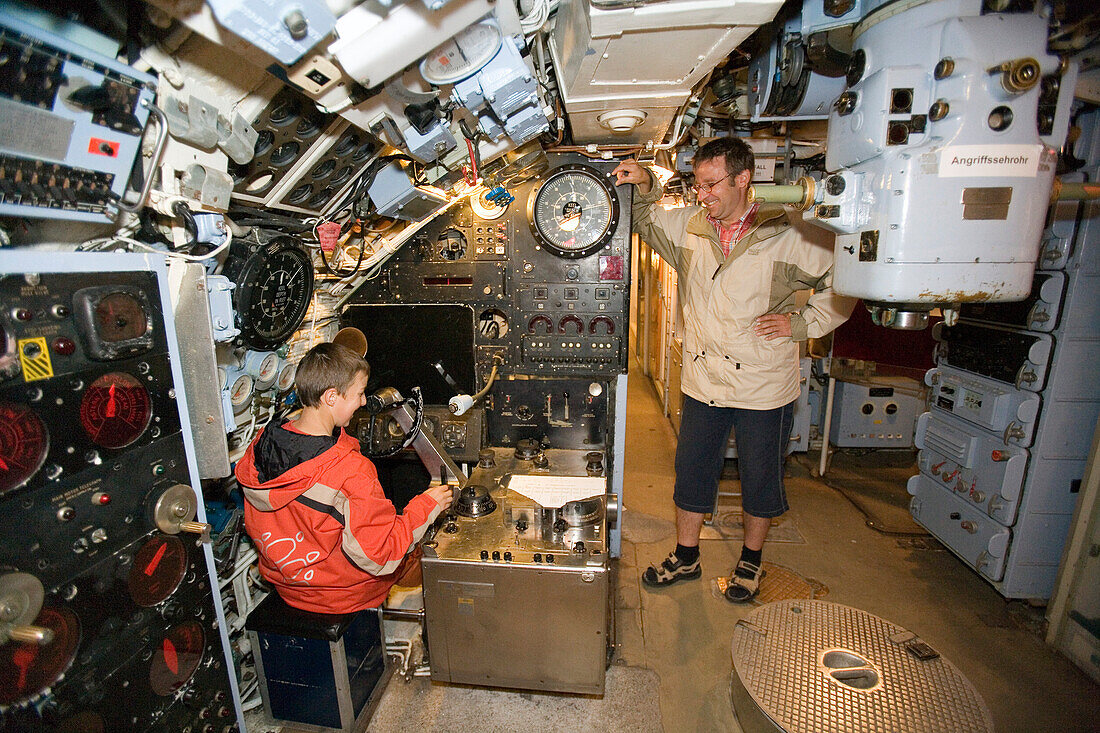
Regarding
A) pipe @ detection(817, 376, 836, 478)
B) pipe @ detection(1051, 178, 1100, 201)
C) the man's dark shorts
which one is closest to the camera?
pipe @ detection(1051, 178, 1100, 201)

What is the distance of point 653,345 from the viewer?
776 cm

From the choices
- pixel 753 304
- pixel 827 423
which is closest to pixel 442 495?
pixel 753 304

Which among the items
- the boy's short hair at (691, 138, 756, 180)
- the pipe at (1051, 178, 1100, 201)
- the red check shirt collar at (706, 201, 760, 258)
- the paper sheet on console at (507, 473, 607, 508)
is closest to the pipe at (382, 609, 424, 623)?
the paper sheet on console at (507, 473, 607, 508)

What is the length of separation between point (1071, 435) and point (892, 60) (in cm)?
234

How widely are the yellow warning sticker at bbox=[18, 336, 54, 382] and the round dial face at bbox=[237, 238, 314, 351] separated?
0.82m

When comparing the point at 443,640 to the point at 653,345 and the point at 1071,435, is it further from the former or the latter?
the point at 653,345

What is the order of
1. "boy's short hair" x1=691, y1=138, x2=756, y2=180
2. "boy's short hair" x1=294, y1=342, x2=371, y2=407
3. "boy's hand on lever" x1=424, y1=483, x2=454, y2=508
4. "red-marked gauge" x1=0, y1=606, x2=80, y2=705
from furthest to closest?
"boy's short hair" x1=691, y1=138, x2=756, y2=180, "boy's hand on lever" x1=424, y1=483, x2=454, y2=508, "boy's short hair" x1=294, y1=342, x2=371, y2=407, "red-marked gauge" x1=0, y1=606, x2=80, y2=705

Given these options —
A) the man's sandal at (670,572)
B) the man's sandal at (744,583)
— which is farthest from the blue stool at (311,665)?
the man's sandal at (744,583)

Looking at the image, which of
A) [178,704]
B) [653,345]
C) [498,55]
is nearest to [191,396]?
[178,704]

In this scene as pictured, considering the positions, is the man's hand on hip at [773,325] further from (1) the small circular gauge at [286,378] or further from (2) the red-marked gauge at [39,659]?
(2) the red-marked gauge at [39,659]

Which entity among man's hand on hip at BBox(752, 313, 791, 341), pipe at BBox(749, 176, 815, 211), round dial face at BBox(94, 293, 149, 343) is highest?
pipe at BBox(749, 176, 815, 211)

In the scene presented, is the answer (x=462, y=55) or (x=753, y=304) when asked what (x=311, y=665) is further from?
(x=753, y=304)

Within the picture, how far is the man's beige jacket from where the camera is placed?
2.46m

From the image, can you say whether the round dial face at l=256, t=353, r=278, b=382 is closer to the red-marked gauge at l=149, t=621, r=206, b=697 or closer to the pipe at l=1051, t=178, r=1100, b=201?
the red-marked gauge at l=149, t=621, r=206, b=697
